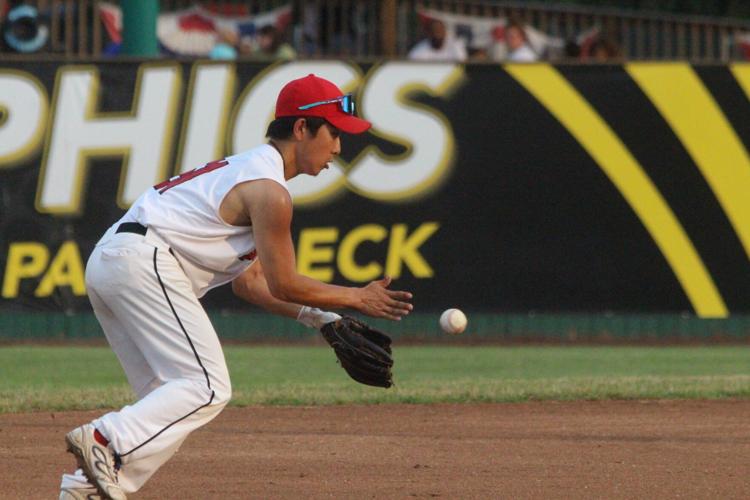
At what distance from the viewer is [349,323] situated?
5.91 meters

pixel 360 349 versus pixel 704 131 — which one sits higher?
pixel 360 349

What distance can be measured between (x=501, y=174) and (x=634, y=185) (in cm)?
128

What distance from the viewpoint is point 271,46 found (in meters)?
15.6

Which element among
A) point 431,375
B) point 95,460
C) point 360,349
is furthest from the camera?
point 431,375

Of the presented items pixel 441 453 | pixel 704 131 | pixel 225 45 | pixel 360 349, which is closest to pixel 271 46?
pixel 225 45

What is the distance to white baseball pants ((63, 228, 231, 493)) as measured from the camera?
5379mm

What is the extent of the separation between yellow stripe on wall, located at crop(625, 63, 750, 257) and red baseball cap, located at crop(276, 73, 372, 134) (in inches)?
344

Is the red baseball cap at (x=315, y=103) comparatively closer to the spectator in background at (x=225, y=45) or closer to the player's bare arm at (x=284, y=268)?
the player's bare arm at (x=284, y=268)

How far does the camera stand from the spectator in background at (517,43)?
15.8m

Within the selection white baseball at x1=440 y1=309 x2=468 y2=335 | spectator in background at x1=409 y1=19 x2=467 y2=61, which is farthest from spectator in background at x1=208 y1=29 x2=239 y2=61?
white baseball at x1=440 y1=309 x2=468 y2=335

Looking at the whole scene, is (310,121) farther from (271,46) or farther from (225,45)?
(225,45)

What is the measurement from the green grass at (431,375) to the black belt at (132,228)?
170 inches

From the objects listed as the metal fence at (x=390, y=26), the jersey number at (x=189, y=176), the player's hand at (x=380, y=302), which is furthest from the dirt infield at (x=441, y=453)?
the metal fence at (x=390, y=26)

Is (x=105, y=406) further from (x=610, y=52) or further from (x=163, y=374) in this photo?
(x=610, y=52)
